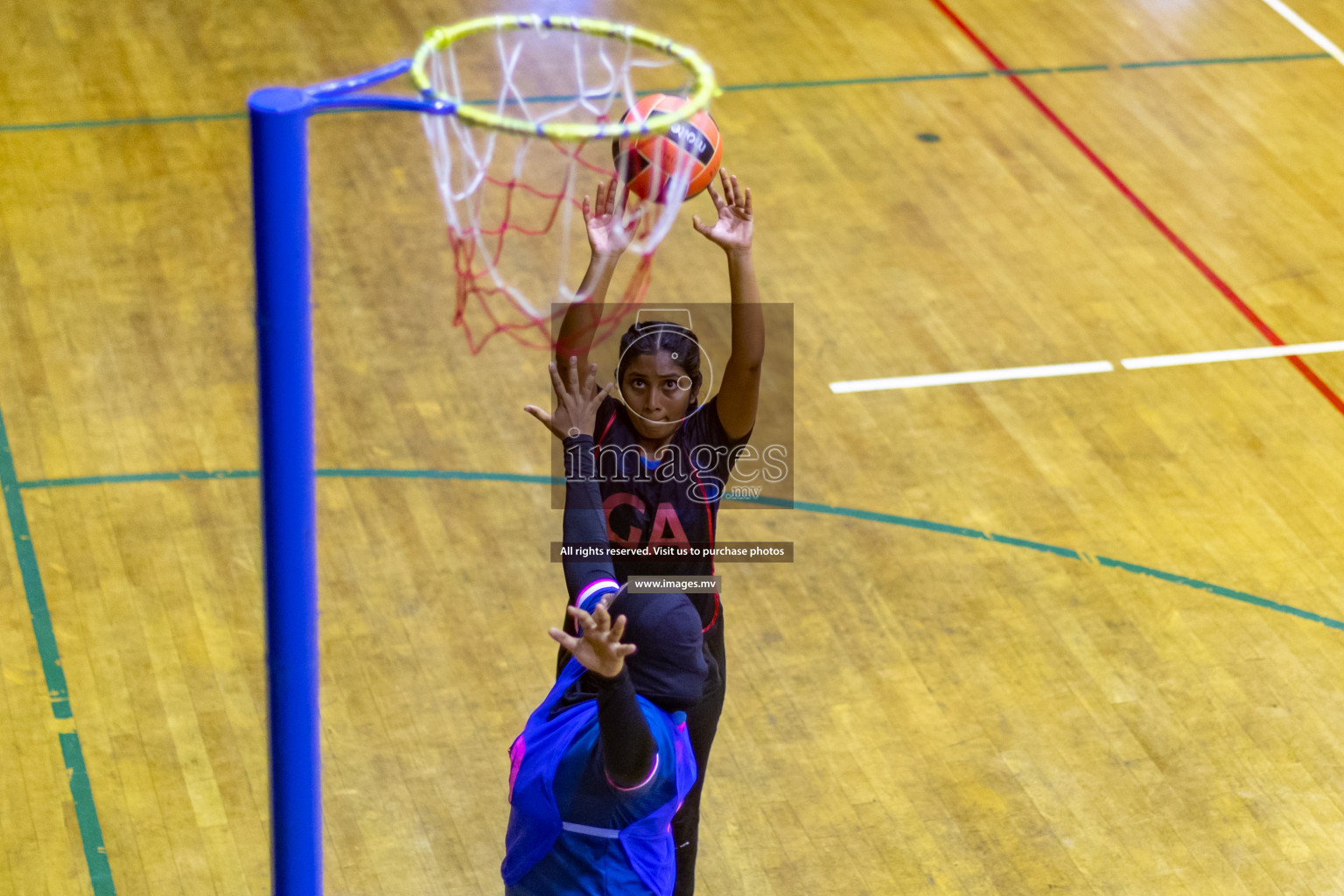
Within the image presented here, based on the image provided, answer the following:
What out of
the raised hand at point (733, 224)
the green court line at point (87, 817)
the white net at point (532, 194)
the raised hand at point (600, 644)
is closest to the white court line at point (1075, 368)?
the white net at point (532, 194)

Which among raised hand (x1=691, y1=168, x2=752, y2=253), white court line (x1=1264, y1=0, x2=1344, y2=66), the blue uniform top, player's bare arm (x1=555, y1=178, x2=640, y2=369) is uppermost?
raised hand (x1=691, y1=168, x2=752, y2=253)

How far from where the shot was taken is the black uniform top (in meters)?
3.56

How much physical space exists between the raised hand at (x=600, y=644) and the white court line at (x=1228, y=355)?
14.9ft

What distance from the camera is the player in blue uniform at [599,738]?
290 centimetres

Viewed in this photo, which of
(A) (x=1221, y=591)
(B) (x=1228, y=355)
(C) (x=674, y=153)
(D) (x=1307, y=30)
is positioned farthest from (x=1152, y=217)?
(C) (x=674, y=153)

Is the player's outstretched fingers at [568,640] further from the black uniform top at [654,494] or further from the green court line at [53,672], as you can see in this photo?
Result: the green court line at [53,672]

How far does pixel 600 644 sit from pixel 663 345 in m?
0.92

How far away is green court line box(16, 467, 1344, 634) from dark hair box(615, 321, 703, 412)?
95.0 inches

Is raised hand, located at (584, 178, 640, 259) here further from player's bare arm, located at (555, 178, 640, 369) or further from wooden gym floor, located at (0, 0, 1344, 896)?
wooden gym floor, located at (0, 0, 1344, 896)

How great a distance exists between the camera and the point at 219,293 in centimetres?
688

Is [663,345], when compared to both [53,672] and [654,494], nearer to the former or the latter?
[654,494]

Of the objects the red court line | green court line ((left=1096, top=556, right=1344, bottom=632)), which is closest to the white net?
the red court line

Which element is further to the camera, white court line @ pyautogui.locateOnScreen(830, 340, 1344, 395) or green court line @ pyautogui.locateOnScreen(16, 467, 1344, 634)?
white court line @ pyautogui.locateOnScreen(830, 340, 1344, 395)

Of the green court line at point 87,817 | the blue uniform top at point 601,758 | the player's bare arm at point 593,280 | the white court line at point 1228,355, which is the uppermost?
the player's bare arm at point 593,280
